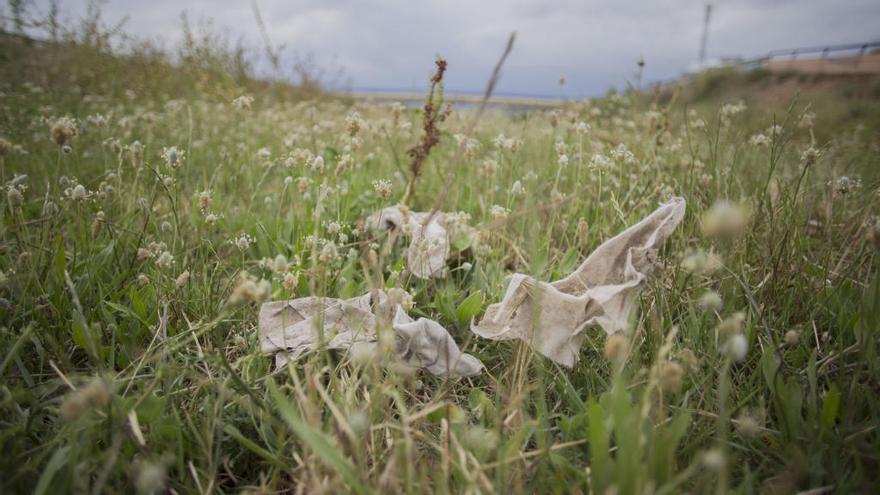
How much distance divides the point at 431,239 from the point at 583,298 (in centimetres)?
73

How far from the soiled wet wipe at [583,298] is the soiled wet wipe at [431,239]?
0.38 meters

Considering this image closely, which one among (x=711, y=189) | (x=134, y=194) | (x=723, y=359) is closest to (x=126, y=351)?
(x=134, y=194)

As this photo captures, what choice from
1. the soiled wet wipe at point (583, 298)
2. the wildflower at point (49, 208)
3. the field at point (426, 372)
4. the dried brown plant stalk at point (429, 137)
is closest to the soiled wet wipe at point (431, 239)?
the field at point (426, 372)

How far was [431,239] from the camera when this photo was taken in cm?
201

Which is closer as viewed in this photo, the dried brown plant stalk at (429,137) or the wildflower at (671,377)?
the wildflower at (671,377)

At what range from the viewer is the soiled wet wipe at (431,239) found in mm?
1895

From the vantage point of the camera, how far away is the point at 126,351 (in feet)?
5.03

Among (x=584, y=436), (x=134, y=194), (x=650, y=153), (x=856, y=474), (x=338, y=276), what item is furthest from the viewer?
(x=650, y=153)

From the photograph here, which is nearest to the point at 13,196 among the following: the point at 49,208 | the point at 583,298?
the point at 49,208

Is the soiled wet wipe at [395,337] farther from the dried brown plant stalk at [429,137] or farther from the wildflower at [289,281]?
the dried brown plant stalk at [429,137]

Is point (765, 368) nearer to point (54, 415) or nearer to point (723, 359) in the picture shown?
point (723, 359)

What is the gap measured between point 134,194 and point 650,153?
2.89m

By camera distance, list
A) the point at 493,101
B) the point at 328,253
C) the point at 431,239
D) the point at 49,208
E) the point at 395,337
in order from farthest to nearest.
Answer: the point at 493,101 < the point at 431,239 < the point at 49,208 < the point at 395,337 < the point at 328,253

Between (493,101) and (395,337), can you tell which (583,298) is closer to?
(395,337)
